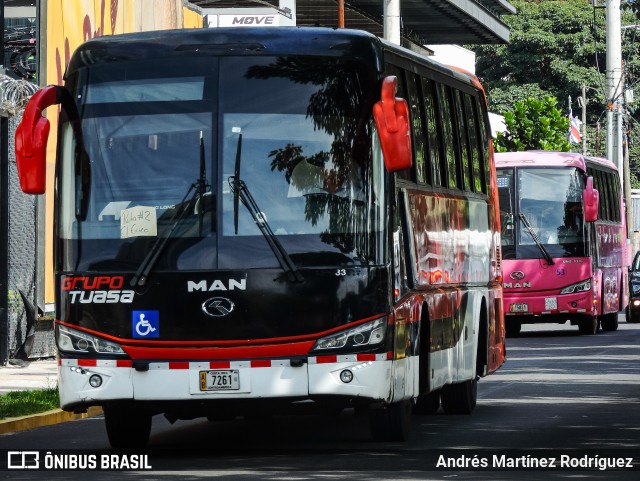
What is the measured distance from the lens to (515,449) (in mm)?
13141

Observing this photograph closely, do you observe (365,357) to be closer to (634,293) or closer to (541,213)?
(541,213)

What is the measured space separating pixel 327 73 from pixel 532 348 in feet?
55.5

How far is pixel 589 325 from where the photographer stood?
34438 mm

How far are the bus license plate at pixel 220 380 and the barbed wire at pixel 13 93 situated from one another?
390 inches

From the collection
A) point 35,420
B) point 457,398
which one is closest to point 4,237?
point 35,420

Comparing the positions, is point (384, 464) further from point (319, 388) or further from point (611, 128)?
point (611, 128)

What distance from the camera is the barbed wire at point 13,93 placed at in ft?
70.4

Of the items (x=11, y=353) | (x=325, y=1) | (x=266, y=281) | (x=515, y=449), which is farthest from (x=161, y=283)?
(x=325, y=1)

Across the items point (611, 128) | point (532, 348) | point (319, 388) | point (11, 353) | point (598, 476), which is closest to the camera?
point (598, 476)

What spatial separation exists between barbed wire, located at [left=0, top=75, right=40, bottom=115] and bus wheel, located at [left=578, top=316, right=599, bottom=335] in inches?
599

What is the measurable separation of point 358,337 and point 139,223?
1725 mm

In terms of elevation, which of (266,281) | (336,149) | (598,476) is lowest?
(598,476)

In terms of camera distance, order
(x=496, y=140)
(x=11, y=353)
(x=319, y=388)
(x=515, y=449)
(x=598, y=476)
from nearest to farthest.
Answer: (x=598, y=476) → (x=319, y=388) → (x=515, y=449) → (x=11, y=353) → (x=496, y=140)

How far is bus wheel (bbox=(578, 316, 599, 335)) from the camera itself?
34.2m
